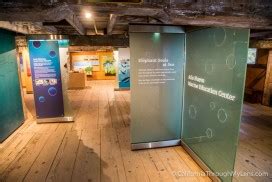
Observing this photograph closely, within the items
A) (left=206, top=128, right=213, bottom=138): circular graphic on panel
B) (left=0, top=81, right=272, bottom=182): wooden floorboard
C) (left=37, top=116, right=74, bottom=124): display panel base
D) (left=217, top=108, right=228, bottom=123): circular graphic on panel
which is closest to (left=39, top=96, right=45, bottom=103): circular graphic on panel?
(left=37, top=116, right=74, bottom=124): display panel base

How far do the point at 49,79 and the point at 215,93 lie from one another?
4.19 metres

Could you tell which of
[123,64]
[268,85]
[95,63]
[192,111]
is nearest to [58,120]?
[192,111]

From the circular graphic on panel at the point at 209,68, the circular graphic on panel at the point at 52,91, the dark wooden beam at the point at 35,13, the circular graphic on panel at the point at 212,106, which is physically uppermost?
the dark wooden beam at the point at 35,13

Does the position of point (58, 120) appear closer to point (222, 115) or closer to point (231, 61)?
point (222, 115)

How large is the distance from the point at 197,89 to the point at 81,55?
13284mm

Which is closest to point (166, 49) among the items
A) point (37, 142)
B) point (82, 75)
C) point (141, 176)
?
point (141, 176)

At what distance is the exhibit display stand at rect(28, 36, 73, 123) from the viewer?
5047mm

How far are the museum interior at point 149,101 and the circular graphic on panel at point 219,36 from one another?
0.01 m

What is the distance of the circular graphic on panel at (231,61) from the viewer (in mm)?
2365

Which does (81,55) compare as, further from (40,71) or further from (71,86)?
(40,71)

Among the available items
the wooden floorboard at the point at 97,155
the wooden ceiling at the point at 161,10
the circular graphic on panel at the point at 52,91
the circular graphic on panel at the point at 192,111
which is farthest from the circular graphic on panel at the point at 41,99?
the circular graphic on panel at the point at 192,111

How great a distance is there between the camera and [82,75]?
37.1 ft

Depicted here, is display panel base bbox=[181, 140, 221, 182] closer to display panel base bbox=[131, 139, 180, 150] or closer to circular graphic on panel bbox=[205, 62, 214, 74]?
display panel base bbox=[131, 139, 180, 150]

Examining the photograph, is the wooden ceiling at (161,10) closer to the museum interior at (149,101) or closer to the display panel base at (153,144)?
the museum interior at (149,101)
